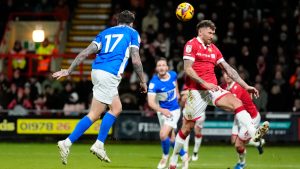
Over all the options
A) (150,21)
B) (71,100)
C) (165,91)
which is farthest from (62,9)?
(165,91)

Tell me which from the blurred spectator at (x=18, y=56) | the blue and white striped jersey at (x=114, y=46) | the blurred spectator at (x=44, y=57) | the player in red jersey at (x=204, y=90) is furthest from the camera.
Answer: the blurred spectator at (x=44, y=57)

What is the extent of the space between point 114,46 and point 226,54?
11563 mm

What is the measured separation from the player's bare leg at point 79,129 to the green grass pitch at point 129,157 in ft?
7.65

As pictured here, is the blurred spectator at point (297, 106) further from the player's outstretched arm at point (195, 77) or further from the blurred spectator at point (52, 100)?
the player's outstretched arm at point (195, 77)

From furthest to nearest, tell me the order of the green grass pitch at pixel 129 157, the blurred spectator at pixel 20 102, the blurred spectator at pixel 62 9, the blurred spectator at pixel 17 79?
1. the blurred spectator at pixel 62 9
2. the blurred spectator at pixel 17 79
3. the blurred spectator at pixel 20 102
4. the green grass pitch at pixel 129 157

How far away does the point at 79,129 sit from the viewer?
1140 cm

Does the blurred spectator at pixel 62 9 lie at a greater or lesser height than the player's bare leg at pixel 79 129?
greater

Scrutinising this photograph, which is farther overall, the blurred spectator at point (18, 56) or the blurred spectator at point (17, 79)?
the blurred spectator at point (18, 56)

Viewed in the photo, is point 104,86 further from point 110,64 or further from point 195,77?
point 195,77

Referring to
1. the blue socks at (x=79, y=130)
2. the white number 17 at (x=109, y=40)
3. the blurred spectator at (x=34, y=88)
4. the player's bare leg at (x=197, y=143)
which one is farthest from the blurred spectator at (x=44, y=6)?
the blue socks at (x=79, y=130)

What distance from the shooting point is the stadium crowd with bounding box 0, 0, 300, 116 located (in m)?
21.8

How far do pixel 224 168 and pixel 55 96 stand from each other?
9.26 meters

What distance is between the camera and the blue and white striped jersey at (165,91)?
49.7 ft

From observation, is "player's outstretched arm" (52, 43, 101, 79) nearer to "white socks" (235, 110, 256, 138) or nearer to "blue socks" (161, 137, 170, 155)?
"white socks" (235, 110, 256, 138)
